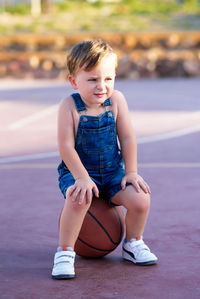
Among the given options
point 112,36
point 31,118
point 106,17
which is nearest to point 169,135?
point 31,118

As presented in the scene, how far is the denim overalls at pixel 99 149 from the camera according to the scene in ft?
12.8

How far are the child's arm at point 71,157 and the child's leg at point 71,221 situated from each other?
46 mm

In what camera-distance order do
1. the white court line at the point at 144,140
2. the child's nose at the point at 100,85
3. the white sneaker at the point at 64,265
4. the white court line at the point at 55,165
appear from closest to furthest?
the white sneaker at the point at 64,265 → the child's nose at the point at 100,85 → the white court line at the point at 55,165 → the white court line at the point at 144,140

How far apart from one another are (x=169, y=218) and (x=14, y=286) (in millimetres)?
1716

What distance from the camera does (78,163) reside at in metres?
→ 3.80

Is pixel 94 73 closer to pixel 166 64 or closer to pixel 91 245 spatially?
pixel 91 245

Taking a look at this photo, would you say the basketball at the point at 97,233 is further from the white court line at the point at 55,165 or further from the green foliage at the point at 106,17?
the green foliage at the point at 106,17

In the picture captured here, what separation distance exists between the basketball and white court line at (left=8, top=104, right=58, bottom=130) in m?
6.17

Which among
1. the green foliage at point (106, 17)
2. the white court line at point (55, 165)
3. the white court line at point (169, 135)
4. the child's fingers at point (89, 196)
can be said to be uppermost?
the child's fingers at point (89, 196)

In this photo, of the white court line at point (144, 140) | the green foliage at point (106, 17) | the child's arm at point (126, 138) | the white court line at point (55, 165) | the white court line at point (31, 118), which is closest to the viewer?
the child's arm at point (126, 138)

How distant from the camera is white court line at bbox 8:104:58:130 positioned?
33.8ft

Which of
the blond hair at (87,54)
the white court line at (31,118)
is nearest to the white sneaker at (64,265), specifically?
the blond hair at (87,54)

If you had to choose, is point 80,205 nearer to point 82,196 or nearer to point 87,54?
point 82,196

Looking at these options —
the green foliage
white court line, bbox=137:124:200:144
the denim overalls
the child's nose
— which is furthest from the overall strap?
the green foliage
